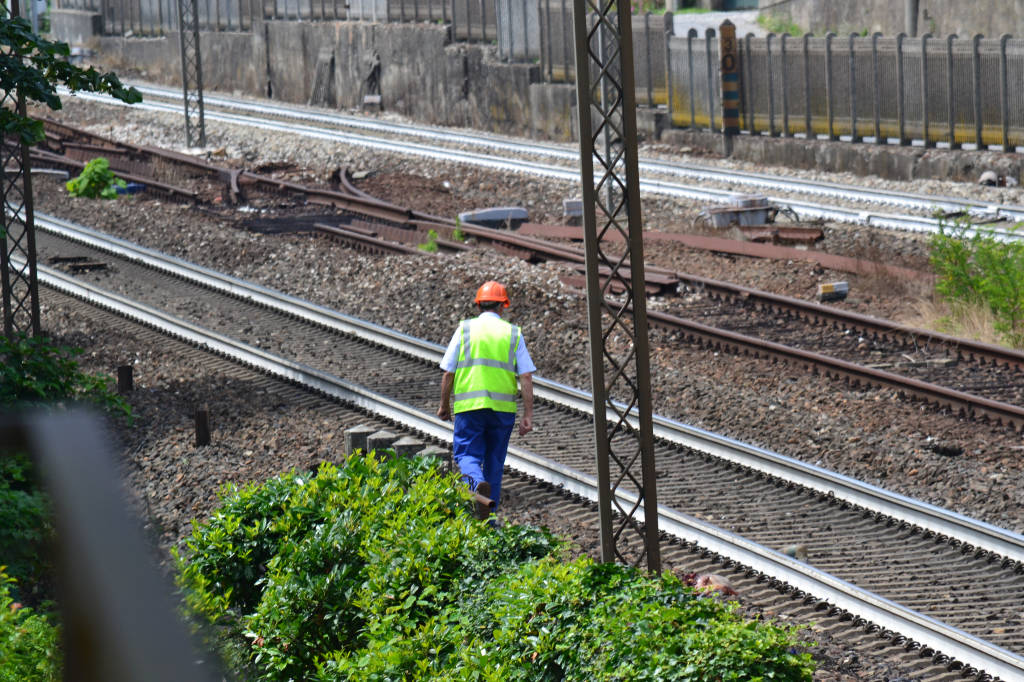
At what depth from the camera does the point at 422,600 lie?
687 cm

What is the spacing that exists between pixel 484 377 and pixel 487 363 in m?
0.11

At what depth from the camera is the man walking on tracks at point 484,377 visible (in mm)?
9992

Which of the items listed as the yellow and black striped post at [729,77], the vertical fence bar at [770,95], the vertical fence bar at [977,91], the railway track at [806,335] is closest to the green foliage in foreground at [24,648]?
the railway track at [806,335]

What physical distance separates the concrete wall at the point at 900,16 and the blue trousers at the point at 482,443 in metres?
→ 27.9

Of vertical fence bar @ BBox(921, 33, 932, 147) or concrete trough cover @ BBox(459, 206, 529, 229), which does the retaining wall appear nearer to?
vertical fence bar @ BBox(921, 33, 932, 147)

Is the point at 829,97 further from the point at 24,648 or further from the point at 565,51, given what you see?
the point at 24,648

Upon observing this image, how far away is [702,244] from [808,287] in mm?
2962

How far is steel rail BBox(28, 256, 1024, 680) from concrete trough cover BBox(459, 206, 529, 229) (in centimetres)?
666

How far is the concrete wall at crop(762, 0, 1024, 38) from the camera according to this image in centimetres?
3634

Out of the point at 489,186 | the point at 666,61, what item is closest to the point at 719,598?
the point at 489,186

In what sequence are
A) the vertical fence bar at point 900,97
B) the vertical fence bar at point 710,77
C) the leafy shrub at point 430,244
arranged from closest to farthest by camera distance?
the leafy shrub at point 430,244, the vertical fence bar at point 900,97, the vertical fence bar at point 710,77

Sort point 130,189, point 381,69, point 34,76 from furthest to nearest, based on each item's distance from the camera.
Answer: point 381,69
point 130,189
point 34,76

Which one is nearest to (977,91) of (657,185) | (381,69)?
(657,185)

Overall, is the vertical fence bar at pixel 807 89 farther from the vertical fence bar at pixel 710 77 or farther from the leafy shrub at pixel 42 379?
the leafy shrub at pixel 42 379
